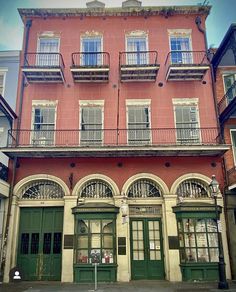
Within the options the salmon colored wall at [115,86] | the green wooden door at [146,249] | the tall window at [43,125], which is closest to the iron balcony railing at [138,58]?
the salmon colored wall at [115,86]

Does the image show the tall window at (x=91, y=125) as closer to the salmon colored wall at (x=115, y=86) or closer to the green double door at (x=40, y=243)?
the salmon colored wall at (x=115, y=86)

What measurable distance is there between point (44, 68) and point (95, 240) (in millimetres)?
9016

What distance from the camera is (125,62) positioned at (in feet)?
52.0

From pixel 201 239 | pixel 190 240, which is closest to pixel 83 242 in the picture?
pixel 190 240

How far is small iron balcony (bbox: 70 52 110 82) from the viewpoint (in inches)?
583

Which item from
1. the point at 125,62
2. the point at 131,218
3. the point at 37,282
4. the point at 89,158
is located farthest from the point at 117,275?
the point at 125,62

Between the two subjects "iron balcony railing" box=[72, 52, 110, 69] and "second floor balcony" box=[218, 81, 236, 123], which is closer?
"second floor balcony" box=[218, 81, 236, 123]

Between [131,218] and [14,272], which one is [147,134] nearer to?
[131,218]

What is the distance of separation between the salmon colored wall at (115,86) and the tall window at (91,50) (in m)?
0.38

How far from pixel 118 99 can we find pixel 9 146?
6.07 m

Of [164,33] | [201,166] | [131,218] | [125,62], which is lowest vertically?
[131,218]

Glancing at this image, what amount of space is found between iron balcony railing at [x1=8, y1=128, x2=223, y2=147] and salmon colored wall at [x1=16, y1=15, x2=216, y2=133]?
38cm

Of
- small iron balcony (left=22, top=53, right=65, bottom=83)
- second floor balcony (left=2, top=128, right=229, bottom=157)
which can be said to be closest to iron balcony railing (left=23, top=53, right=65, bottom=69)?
small iron balcony (left=22, top=53, right=65, bottom=83)

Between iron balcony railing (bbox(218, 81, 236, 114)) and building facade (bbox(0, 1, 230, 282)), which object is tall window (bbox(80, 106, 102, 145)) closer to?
building facade (bbox(0, 1, 230, 282))
